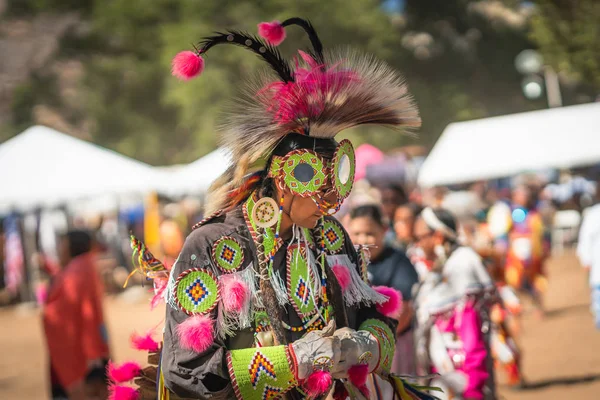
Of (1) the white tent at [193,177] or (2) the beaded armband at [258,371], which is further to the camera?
(1) the white tent at [193,177]

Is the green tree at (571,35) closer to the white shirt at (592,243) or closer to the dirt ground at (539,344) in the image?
the dirt ground at (539,344)

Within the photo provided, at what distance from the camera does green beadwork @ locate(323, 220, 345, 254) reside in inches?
120

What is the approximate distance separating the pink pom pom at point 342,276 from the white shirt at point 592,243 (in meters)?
6.88

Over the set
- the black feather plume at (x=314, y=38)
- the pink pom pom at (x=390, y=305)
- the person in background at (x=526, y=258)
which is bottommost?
the person in background at (x=526, y=258)

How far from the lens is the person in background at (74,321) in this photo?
650cm

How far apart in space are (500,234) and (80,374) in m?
8.24

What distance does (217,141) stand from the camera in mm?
3006

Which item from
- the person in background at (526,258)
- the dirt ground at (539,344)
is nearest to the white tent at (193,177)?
the dirt ground at (539,344)

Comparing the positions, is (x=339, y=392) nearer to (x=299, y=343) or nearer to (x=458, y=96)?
(x=299, y=343)

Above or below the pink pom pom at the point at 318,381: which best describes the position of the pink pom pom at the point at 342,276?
above

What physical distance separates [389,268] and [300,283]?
2307mm

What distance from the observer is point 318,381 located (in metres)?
2.58

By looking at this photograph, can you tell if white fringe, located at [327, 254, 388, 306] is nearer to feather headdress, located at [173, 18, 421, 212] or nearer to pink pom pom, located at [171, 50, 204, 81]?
feather headdress, located at [173, 18, 421, 212]

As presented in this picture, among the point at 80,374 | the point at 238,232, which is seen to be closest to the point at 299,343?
the point at 238,232
